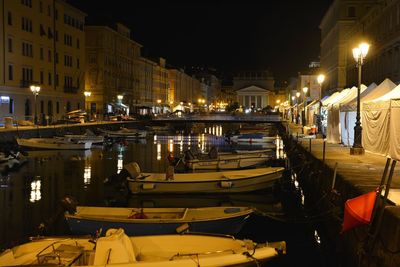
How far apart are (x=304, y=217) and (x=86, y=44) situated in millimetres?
83983

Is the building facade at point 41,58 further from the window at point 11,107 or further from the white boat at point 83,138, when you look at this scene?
the white boat at point 83,138

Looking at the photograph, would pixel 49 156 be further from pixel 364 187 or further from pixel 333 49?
pixel 333 49

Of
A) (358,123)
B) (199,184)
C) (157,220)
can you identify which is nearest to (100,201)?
(199,184)

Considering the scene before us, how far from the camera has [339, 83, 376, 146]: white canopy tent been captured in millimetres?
31844

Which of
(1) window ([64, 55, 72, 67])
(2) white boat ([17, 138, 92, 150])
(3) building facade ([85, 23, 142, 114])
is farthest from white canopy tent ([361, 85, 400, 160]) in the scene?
(3) building facade ([85, 23, 142, 114])

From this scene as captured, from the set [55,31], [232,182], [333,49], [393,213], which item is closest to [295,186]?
[232,182]

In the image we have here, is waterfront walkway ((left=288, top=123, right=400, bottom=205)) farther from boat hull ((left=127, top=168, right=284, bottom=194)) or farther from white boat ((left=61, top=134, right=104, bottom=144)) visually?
white boat ((left=61, top=134, right=104, bottom=144))

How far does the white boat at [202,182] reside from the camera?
87.1ft

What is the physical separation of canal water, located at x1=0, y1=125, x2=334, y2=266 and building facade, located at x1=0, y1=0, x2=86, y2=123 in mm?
21909

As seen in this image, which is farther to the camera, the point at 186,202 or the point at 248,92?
the point at 248,92

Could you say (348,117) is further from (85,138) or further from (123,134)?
(123,134)

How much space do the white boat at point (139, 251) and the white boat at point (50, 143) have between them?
3996cm

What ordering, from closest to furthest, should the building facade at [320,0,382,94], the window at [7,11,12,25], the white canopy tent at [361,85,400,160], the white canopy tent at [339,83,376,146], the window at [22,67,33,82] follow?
1. the white canopy tent at [361,85,400,160]
2. the white canopy tent at [339,83,376,146]
3. the window at [7,11,12,25]
4. the window at [22,67,33,82]
5. the building facade at [320,0,382,94]

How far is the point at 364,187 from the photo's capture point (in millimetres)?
15578
